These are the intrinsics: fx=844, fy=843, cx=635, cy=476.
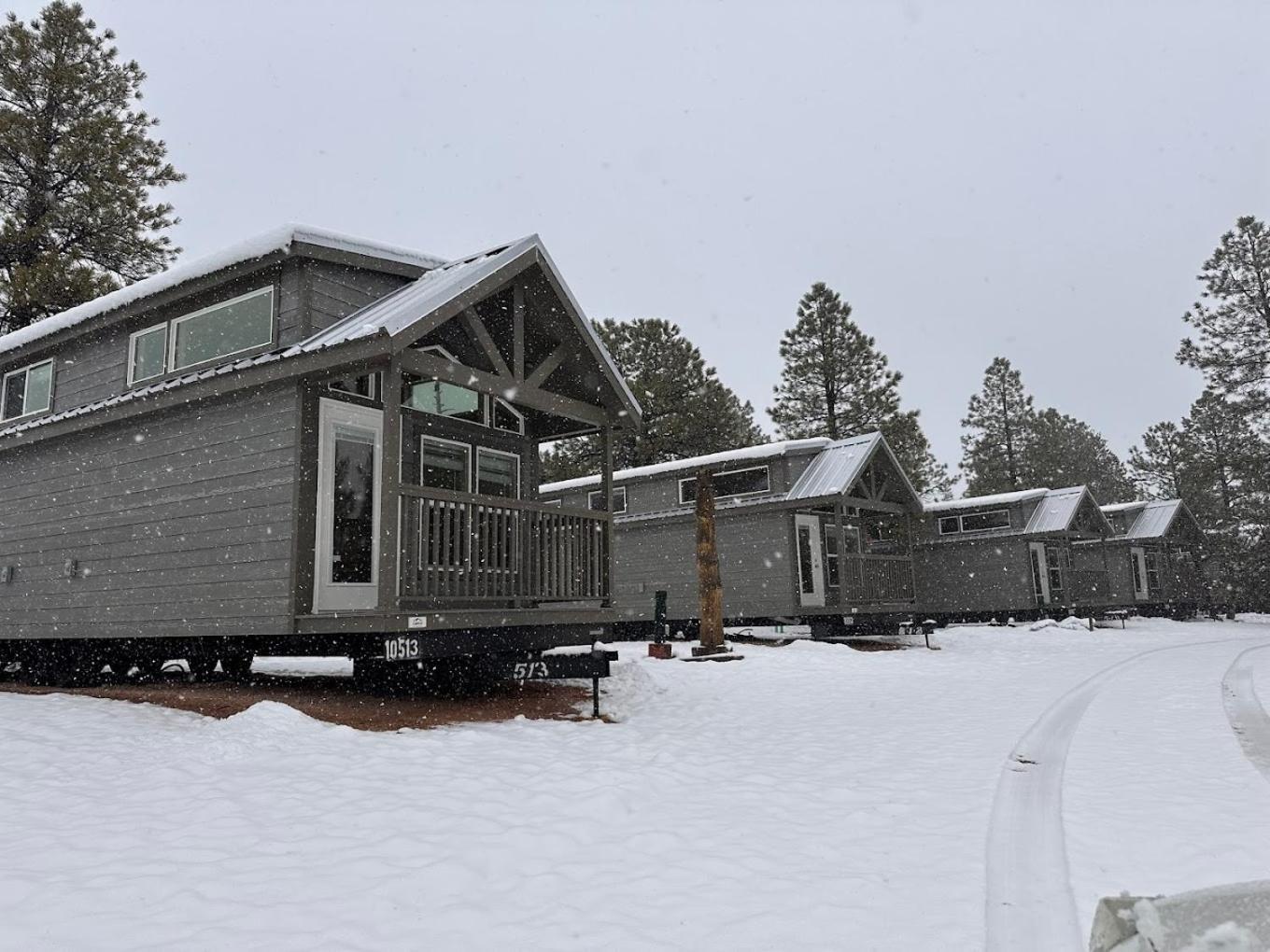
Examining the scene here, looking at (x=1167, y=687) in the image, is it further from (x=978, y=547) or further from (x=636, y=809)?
(x=978, y=547)

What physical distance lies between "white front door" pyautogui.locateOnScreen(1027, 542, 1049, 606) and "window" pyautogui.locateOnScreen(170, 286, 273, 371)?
27.3 meters

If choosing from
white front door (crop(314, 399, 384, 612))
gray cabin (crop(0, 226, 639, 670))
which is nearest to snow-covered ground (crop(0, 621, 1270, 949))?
gray cabin (crop(0, 226, 639, 670))

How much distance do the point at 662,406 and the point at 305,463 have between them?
28.8 m

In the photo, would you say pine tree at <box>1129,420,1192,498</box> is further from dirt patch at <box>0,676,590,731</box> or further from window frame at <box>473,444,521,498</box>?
dirt patch at <box>0,676,590,731</box>

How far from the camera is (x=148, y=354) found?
1202 cm

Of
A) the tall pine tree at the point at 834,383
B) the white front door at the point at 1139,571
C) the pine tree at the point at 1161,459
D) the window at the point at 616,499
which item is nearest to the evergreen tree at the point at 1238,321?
the white front door at the point at 1139,571

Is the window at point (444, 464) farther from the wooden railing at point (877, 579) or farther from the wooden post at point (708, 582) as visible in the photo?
the wooden railing at point (877, 579)

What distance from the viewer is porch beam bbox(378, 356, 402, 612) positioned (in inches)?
326

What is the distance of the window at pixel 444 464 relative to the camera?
1171cm

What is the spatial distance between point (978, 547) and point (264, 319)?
2702 centimetres

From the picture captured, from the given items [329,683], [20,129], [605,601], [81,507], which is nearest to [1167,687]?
[605,601]

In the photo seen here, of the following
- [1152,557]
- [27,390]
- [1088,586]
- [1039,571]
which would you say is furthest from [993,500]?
[27,390]

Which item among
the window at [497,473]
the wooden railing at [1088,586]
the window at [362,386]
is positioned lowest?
the wooden railing at [1088,586]

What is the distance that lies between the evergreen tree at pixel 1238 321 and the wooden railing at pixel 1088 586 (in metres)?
8.54
